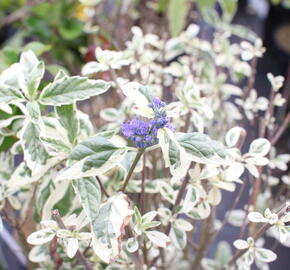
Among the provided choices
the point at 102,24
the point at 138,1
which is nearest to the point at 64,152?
the point at 102,24

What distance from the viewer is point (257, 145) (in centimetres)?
59

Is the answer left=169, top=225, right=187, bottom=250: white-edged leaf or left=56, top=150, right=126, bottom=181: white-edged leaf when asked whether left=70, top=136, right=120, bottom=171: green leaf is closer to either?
Result: left=56, top=150, right=126, bottom=181: white-edged leaf

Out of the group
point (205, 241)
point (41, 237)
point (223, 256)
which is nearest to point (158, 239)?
point (41, 237)

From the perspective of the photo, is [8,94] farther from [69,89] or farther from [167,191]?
[167,191]

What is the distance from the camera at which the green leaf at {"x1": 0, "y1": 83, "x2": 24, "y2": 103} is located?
54cm

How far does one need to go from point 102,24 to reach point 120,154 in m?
0.86

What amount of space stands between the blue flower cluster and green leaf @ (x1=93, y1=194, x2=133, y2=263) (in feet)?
0.26

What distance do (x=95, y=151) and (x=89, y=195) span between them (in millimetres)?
51

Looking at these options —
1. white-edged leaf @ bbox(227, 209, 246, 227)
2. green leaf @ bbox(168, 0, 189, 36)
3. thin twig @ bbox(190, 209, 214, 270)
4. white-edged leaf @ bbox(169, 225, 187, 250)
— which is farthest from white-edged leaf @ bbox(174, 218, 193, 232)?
green leaf @ bbox(168, 0, 189, 36)

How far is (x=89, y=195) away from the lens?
0.51 metres

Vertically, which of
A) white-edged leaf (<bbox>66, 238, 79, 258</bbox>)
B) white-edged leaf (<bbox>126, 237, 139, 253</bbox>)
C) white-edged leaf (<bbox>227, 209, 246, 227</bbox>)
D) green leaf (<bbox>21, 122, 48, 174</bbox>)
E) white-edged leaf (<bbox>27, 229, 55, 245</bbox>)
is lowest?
white-edged leaf (<bbox>227, 209, 246, 227</bbox>)

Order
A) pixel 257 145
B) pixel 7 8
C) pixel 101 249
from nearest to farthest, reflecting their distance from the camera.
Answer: pixel 101 249
pixel 257 145
pixel 7 8

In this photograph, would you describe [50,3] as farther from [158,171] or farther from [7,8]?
[158,171]

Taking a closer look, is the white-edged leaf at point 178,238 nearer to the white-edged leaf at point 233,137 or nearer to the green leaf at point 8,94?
the white-edged leaf at point 233,137
